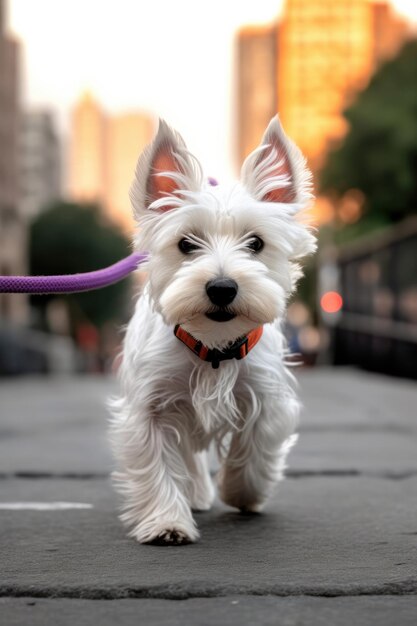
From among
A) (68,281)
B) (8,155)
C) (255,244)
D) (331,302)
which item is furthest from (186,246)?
(8,155)

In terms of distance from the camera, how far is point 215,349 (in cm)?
477

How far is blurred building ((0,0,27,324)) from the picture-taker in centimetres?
6231

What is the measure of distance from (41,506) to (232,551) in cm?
149

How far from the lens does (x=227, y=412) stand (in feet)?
16.1

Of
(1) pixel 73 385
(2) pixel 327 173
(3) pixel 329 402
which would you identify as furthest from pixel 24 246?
(3) pixel 329 402

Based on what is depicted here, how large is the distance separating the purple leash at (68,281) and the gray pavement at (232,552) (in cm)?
97

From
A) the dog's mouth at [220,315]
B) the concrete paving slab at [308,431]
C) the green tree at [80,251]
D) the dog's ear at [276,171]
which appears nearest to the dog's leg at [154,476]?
the dog's mouth at [220,315]

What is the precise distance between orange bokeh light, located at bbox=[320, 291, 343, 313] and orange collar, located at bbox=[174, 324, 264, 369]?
1943 centimetres

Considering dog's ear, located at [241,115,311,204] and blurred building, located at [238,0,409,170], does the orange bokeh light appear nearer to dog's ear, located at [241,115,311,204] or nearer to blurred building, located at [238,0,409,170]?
dog's ear, located at [241,115,311,204]

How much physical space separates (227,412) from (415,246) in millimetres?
11256

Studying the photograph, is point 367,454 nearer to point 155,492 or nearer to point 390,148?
point 155,492

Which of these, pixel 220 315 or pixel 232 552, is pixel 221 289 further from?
pixel 232 552

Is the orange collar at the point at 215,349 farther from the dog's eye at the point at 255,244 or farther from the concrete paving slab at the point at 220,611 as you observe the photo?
the concrete paving slab at the point at 220,611

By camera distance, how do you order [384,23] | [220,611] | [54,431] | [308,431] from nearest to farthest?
1. [220,611]
2. [308,431]
3. [54,431]
4. [384,23]
